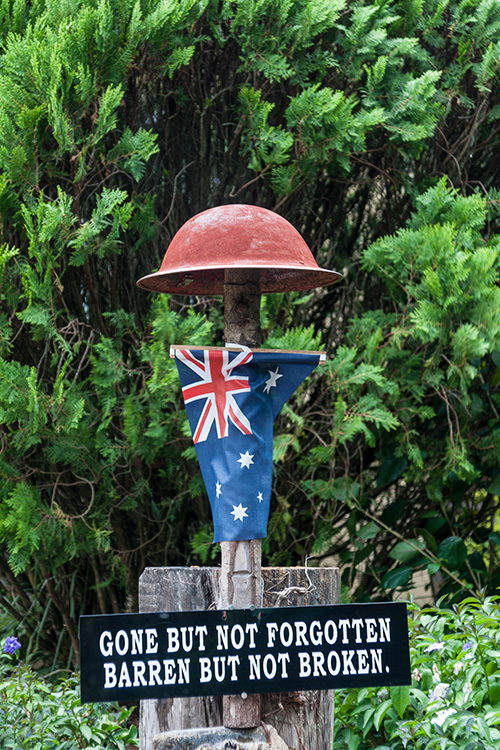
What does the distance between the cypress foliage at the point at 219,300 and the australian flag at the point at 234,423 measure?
3.57 feet

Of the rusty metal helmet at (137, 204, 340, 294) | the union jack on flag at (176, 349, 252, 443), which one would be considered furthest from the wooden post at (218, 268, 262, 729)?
the rusty metal helmet at (137, 204, 340, 294)

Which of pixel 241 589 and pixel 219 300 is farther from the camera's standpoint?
pixel 219 300

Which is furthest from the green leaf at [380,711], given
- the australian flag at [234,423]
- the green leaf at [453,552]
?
the green leaf at [453,552]

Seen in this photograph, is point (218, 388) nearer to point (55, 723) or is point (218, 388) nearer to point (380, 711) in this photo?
point (380, 711)

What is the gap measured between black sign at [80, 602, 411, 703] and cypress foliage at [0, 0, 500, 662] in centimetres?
132

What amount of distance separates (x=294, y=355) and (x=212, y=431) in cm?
30

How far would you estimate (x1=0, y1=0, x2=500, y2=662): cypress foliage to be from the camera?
292 cm

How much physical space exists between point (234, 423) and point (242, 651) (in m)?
0.56

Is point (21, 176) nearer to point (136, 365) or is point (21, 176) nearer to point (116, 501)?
point (136, 365)

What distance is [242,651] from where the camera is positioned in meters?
1.71

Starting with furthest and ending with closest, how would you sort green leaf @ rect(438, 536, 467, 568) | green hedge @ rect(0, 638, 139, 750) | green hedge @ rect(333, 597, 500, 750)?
green leaf @ rect(438, 536, 467, 568) → green hedge @ rect(0, 638, 139, 750) → green hedge @ rect(333, 597, 500, 750)

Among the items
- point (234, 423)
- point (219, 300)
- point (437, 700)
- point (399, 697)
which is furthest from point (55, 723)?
point (219, 300)

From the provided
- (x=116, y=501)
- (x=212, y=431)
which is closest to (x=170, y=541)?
(x=116, y=501)

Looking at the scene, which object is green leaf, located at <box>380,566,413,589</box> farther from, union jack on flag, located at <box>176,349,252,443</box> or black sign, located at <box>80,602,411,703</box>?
union jack on flag, located at <box>176,349,252,443</box>
